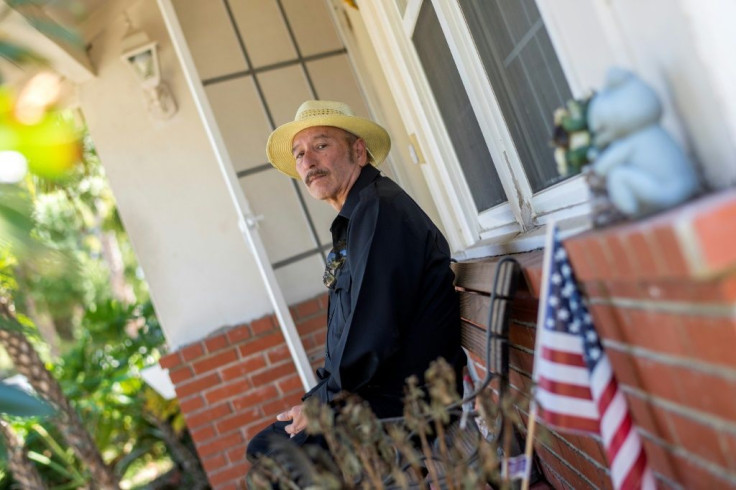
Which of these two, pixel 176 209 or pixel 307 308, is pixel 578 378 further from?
pixel 176 209

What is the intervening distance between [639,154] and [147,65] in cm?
377

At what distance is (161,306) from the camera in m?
4.49

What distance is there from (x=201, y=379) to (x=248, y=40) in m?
1.98

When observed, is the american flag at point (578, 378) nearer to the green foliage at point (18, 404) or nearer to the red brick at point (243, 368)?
the green foliage at point (18, 404)

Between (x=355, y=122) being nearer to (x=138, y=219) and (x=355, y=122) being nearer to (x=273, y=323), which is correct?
(x=273, y=323)

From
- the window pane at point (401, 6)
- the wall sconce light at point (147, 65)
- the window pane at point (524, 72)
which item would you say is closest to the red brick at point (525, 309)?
the window pane at point (524, 72)

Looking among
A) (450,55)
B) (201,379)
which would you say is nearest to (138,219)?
(201,379)

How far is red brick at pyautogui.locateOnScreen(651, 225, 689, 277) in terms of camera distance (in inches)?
39.8

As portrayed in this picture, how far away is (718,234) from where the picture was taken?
0.98 m

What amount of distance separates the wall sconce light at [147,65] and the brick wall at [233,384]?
4.78 ft

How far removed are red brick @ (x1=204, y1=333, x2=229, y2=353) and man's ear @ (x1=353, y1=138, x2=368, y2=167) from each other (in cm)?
183

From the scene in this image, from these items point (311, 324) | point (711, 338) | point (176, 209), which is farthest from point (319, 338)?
point (711, 338)

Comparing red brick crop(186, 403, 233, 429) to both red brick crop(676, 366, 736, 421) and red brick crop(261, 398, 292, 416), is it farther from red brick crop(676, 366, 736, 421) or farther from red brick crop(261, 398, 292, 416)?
red brick crop(676, 366, 736, 421)

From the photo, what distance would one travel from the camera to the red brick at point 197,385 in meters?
4.38
